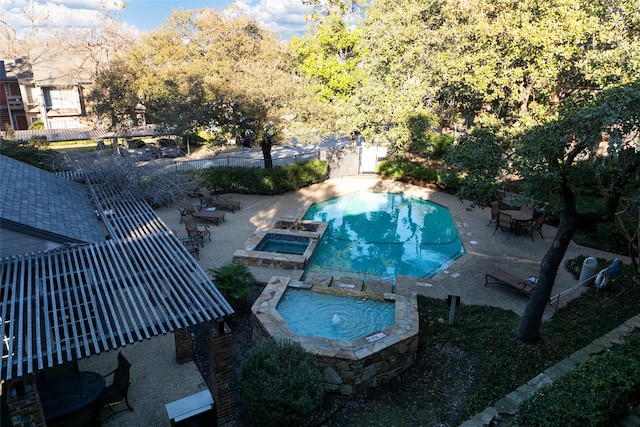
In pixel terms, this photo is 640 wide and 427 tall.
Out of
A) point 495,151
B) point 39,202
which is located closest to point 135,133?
point 39,202

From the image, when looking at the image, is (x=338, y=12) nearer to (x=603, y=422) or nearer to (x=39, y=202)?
(x=39, y=202)

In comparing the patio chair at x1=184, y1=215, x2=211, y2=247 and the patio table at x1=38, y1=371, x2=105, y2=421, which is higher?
the patio chair at x1=184, y1=215, x2=211, y2=247

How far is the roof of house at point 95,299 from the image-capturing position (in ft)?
17.7

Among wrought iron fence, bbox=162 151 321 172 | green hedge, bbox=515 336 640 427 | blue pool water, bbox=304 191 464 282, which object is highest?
wrought iron fence, bbox=162 151 321 172

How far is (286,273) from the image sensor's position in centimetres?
1282

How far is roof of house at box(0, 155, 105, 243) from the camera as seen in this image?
8.07 meters

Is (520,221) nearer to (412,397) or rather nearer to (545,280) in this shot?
(545,280)

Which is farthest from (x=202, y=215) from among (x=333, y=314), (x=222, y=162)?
(x=333, y=314)

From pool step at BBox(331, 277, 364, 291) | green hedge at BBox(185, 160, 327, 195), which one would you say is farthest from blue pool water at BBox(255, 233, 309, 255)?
green hedge at BBox(185, 160, 327, 195)

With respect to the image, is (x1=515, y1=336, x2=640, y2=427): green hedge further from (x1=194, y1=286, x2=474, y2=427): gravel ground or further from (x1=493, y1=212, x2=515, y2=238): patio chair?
(x1=493, y1=212, x2=515, y2=238): patio chair

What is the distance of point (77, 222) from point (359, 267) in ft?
27.9

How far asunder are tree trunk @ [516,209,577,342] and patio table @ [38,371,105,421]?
8.45m

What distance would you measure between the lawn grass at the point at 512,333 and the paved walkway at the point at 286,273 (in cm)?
67

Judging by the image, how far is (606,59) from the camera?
11.1 meters
